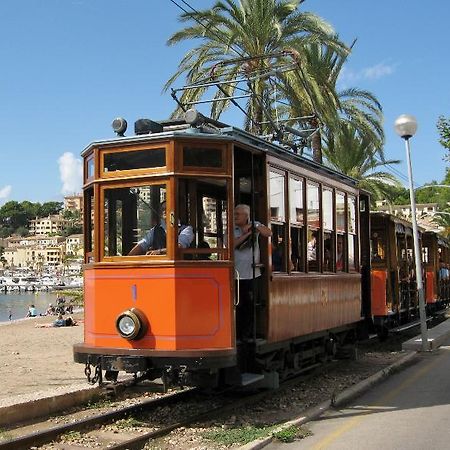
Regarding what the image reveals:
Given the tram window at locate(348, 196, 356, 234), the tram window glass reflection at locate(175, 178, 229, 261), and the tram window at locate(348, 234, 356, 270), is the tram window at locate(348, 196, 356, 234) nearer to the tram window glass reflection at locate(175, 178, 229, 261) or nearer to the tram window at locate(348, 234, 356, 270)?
the tram window at locate(348, 234, 356, 270)

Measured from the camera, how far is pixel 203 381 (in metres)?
7.92

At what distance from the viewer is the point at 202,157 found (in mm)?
8070

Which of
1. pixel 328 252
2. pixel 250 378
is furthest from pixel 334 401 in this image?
pixel 328 252

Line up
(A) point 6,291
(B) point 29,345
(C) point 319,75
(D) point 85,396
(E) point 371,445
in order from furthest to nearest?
(A) point 6,291
(C) point 319,75
(B) point 29,345
(D) point 85,396
(E) point 371,445

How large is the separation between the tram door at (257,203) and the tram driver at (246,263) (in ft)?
0.17

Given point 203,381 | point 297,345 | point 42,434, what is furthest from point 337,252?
point 42,434

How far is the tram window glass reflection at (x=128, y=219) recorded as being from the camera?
8.24 m

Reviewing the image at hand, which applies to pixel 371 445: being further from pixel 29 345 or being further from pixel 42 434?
pixel 29 345

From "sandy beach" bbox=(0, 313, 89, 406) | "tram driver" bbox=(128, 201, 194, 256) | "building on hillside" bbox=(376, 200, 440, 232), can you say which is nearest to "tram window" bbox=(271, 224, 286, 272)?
"tram driver" bbox=(128, 201, 194, 256)

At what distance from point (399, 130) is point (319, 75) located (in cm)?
669

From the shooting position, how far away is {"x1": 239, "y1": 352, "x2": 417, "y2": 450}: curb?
6.91 m

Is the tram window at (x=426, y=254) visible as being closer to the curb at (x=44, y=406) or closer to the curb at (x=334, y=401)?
the curb at (x=334, y=401)

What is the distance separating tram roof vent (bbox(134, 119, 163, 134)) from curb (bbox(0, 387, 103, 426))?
11.4ft

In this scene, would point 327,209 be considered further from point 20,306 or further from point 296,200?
point 20,306
